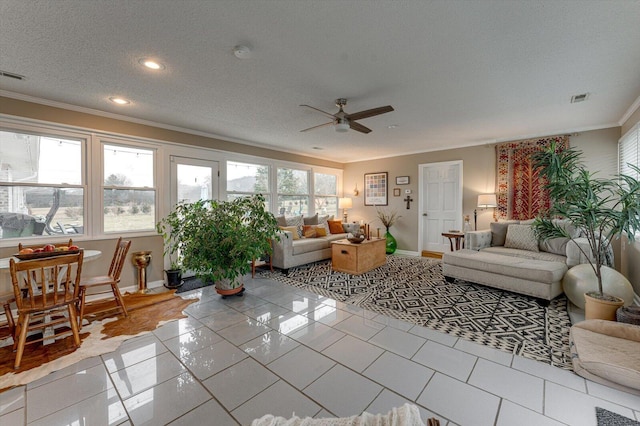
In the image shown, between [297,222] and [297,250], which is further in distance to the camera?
[297,222]

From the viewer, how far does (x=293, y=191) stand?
6.24 metres

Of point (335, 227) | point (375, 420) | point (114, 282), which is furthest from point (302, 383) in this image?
point (335, 227)

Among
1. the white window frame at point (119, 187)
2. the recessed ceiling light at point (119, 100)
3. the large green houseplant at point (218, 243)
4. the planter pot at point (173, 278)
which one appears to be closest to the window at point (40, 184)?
the white window frame at point (119, 187)

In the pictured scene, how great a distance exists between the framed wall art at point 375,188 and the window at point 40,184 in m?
5.68

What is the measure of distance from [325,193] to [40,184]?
5301 mm

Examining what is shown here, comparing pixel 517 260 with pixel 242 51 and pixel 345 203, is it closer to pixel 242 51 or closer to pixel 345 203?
pixel 242 51

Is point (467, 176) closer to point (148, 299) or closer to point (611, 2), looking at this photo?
point (611, 2)

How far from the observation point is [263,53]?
2.19 meters

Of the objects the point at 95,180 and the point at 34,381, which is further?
the point at 95,180

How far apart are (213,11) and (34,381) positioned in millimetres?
2833

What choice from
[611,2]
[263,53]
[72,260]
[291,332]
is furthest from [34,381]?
[611,2]

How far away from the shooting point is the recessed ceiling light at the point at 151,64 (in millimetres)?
2295

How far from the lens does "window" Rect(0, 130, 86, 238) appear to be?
3.00 meters

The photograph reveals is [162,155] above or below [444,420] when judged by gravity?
above
